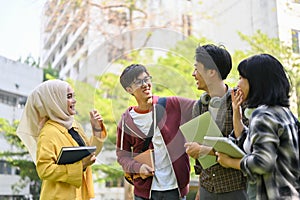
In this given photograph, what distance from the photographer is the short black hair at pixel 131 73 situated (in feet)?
5.88

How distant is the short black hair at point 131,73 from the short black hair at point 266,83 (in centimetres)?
57

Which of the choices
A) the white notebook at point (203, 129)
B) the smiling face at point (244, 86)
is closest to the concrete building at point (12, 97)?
the white notebook at point (203, 129)

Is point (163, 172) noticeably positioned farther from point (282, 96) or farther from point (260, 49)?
point (260, 49)

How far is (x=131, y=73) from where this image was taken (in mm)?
1788

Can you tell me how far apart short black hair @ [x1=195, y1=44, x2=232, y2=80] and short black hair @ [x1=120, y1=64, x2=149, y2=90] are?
255 mm

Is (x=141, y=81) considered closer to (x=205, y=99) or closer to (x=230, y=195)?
(x=205, y=99)

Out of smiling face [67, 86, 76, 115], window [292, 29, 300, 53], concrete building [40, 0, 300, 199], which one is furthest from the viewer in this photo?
concrete building [40, 0, 300, 199]

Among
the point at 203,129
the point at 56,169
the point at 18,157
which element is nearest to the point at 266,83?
the point at 203,129

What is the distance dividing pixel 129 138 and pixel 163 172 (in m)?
0.20

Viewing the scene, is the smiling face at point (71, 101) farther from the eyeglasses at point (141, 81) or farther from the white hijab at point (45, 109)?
the eyeglasses at point (141, 81)

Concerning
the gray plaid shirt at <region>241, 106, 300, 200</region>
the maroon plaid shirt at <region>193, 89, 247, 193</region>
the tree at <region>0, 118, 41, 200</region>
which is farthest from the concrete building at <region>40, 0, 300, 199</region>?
the gray plaid shirt at <region>241, 106, 300, 200</region>

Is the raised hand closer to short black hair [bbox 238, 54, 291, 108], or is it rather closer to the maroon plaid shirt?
the maroon plaid shirt

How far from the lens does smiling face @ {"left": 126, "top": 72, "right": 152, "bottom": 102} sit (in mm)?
1797

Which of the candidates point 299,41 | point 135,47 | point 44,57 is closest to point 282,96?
point 135,47
